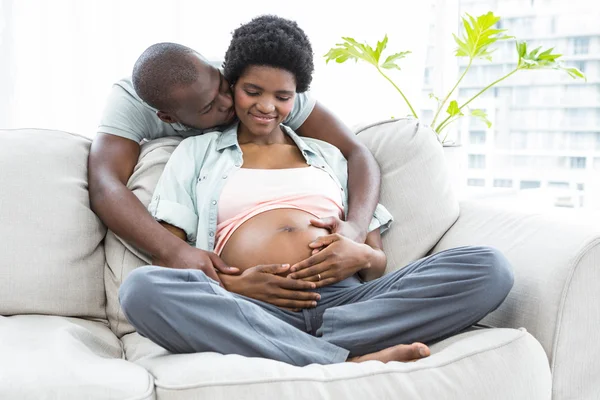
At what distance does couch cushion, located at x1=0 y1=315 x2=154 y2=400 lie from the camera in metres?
1.07

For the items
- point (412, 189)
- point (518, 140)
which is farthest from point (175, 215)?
point (518, 140)

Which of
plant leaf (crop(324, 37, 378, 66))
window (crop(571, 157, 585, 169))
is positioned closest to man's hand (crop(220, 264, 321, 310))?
plant leaf (crop(324, 37, 378, 66))

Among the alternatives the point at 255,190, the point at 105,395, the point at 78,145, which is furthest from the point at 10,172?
the point at 105,395

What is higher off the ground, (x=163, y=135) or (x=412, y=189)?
(x=163, y=135)

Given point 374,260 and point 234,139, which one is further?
point 234,139

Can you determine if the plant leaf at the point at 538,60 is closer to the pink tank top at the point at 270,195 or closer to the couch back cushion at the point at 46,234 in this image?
the pink tank top at the point at 270,195

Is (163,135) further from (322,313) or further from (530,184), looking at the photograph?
(530,184)

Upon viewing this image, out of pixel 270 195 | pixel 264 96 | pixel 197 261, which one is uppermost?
pixel 264 96

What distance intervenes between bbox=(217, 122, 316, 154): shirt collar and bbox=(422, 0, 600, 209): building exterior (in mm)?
1502

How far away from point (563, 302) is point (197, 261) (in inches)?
29.4

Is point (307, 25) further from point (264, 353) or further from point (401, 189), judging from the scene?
point (264, 353)

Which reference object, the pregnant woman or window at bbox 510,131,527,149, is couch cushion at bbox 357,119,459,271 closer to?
the pregnant woman

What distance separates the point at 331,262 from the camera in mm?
1514

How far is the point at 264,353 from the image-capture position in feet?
4.14
